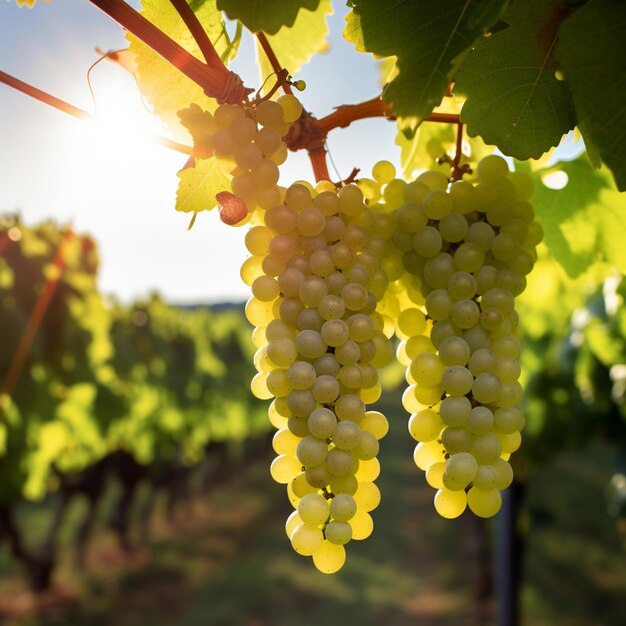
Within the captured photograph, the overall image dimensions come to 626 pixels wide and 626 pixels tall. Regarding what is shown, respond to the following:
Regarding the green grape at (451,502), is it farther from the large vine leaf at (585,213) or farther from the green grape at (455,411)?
the large vine leaf at (585,213)

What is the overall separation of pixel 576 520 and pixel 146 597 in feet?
25.2

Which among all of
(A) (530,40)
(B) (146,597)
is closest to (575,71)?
(A) (530,40)

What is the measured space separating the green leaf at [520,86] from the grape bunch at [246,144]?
0.70 feet

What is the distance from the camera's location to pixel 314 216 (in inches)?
30.0

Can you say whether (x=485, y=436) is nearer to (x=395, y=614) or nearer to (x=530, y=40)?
(x=530, y=40)

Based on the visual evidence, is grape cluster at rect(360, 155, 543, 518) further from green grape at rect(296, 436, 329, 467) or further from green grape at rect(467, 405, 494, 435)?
green grape at rect(296, 436, 329, 467)

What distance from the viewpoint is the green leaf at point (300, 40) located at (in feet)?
3.52

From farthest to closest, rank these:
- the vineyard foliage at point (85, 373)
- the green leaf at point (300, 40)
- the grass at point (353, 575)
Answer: the grass at point (353, 575), the vineyard foliage at point (85, 373), the green leaf at point (300, 40)

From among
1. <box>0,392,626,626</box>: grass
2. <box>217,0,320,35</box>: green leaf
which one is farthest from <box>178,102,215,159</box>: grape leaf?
<box>0,392,626,626</box>: grass

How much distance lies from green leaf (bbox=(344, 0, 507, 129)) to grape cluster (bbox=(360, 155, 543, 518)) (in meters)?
0.19

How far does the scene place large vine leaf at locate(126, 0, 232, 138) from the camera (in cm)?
92

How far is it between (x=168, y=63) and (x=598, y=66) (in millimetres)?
575

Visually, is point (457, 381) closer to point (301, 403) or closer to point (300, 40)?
point (301, 403)

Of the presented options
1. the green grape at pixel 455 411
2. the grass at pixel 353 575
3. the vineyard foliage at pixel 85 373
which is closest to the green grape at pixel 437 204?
the green grape at pixel 455 411
